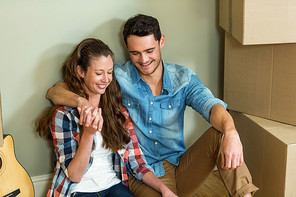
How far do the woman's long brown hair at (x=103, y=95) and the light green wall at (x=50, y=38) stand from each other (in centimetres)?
11

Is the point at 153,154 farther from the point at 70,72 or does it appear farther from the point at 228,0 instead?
the point at 228,0

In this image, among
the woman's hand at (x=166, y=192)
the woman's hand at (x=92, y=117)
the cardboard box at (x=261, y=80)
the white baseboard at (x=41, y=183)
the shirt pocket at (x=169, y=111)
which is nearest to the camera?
the woman's hand at (x=92, y=117)

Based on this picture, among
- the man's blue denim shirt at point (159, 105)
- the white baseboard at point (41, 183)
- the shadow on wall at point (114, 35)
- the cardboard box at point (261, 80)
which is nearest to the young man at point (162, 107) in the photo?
the man's blue denim shirt at point (159, 105)

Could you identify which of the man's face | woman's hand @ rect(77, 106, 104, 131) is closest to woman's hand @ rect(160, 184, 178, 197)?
woman's hand @ rect(77, 106, 104, 131)

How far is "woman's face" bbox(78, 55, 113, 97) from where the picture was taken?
1512 mm

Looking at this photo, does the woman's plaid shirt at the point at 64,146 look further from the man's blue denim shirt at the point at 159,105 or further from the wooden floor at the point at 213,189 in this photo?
the wooden floor at the point at 213,189

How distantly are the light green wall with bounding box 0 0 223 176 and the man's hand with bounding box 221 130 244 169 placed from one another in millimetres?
692

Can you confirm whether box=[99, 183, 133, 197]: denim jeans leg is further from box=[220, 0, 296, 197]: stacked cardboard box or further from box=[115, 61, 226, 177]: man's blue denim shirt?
box=[220, 0, 296, 197]: stacked cardboard box

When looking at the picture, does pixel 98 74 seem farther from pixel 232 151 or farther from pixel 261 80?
pixel 261 80

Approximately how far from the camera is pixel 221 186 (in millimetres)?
1981

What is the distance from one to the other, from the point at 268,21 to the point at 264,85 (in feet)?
1.13

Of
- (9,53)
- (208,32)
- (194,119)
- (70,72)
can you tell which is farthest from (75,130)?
(208,32)

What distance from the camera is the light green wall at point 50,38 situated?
1650mm

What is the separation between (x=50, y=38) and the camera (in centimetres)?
169
